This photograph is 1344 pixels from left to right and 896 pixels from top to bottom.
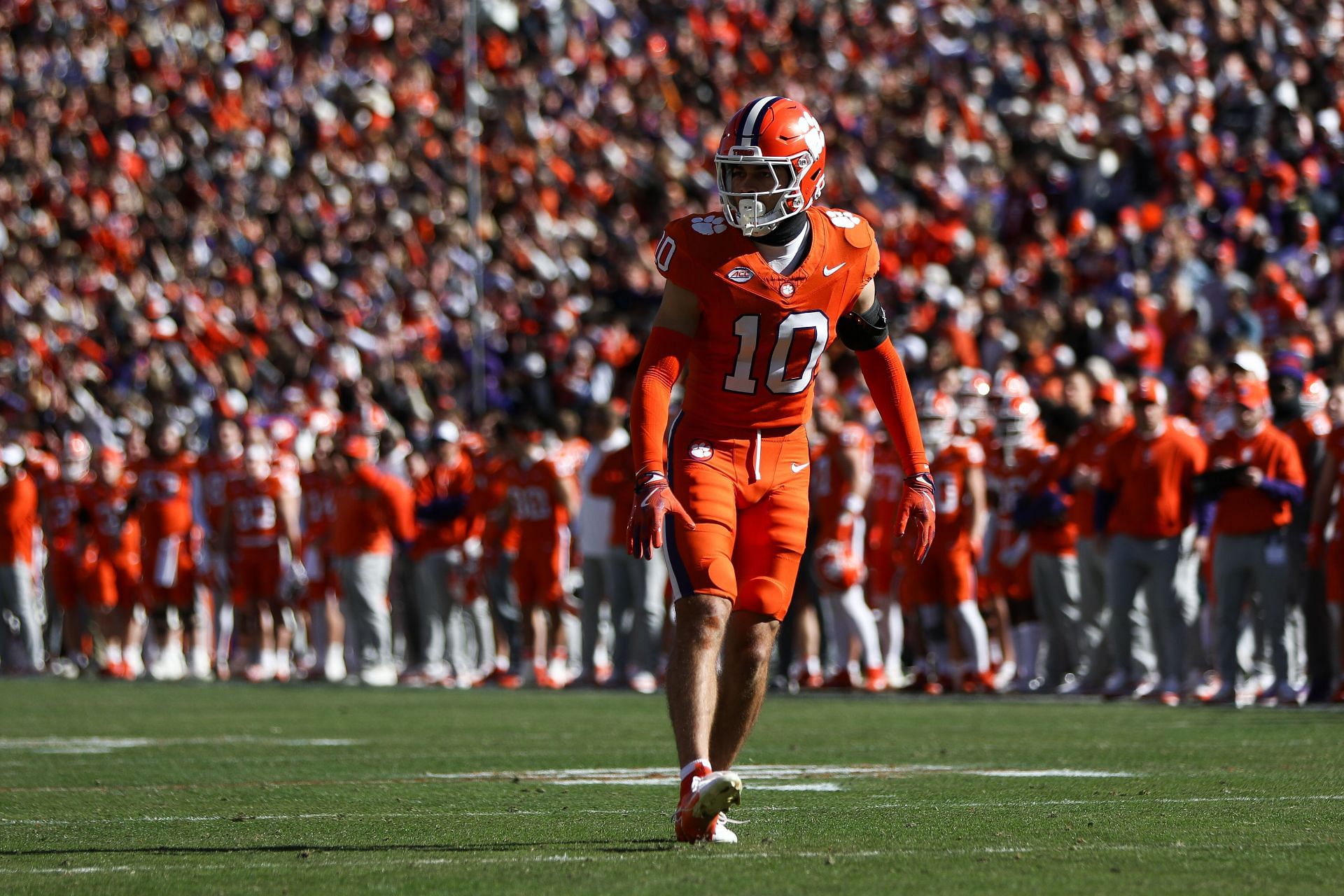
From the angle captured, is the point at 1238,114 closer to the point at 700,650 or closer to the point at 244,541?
the point at 244,541

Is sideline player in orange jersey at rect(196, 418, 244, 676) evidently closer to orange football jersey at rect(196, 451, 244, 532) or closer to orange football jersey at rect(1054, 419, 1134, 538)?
orange football jersey at rect(196, 451, 244, 532)

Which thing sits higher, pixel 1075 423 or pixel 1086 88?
pixel 1086 88

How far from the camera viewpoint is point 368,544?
17.9 meters

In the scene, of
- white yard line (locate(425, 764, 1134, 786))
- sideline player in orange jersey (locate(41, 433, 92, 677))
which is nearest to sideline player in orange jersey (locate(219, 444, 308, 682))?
sideline player in orange jersey (locate(41, 433, 92, 677))

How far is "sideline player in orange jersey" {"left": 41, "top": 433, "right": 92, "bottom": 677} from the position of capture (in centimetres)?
2033

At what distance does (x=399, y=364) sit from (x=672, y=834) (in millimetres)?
18408

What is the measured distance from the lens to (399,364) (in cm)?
2411

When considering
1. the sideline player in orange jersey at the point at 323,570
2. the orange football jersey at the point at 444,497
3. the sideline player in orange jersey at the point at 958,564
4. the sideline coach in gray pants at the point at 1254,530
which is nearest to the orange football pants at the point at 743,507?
the sideline coach in gray pants at the point at 1254,530

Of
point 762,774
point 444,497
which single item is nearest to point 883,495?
point 444,497

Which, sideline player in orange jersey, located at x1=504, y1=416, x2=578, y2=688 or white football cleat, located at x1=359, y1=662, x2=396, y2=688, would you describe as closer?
sideline player in orange jersey, located at x1=504, y1=416, x2=578, y2=688

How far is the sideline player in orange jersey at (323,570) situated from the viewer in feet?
61.9

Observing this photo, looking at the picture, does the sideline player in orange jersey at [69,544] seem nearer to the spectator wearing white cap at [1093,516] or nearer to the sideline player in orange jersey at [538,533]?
the sideline player in orange jersey at [538,533]

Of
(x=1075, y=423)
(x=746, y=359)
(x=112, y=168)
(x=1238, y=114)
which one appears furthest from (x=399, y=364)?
(x=746, y=359)

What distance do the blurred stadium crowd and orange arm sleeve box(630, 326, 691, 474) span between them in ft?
23.8
